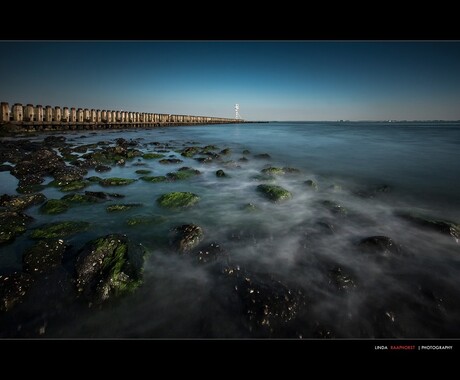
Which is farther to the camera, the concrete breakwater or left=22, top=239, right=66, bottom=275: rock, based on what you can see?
the concrete breakwater

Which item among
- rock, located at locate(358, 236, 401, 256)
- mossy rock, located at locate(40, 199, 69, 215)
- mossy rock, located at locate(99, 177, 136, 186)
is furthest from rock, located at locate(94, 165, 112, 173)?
rock, located at locate(358, 236, 401, 256)

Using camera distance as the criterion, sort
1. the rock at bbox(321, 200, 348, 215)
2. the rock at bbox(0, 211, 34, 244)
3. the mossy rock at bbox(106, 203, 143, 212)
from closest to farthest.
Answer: the rock at bbox(0, 211, 34, 244) → the mossy rock at bbox(106, 203, 143, 212) → the rock at bbox(321, 200, 348, 215)

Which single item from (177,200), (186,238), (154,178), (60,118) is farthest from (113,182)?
(60,118)

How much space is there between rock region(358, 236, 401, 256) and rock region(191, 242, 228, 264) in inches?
84.9

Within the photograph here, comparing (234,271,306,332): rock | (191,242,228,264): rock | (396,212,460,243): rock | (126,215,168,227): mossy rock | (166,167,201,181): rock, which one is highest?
(166,167,201,181): rock

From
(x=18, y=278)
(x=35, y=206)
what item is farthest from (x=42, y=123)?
(x=18, y=278)

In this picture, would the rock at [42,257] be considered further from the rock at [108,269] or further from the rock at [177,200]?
the rock at [177,200]

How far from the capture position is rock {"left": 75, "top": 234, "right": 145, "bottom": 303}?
260 centimetres

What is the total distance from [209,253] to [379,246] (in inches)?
103

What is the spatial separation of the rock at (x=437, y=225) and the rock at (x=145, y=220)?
191 inches

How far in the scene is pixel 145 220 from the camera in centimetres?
435

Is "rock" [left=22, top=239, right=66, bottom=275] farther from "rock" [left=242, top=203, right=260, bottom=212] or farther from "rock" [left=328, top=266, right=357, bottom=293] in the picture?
"rock" [left=328, top=266, right=357, bottom=293]
